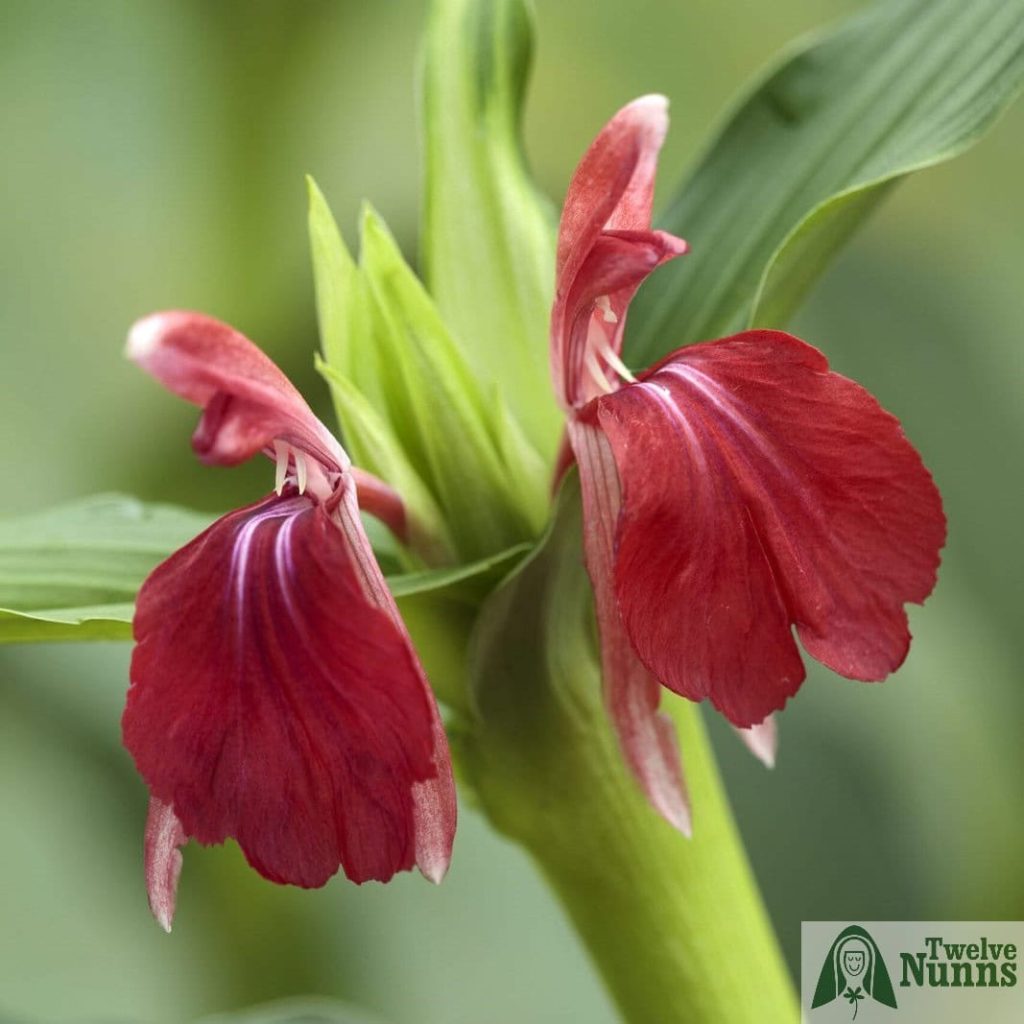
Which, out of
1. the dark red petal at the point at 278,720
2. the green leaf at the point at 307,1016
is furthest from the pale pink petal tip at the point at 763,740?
the green leaf at the point at 307,1016

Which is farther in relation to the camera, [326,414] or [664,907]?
[326,414]

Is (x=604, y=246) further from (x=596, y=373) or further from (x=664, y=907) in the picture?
(x=664, y=907)

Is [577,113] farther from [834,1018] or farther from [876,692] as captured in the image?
[834,1018]

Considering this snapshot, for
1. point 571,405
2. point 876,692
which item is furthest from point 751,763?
point 571,405

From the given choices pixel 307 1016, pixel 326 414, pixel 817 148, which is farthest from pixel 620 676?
pixel 326 414

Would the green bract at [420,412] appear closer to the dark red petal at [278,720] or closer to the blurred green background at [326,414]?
the dark red petal at [278,720]

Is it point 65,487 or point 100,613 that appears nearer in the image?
point 100,613
